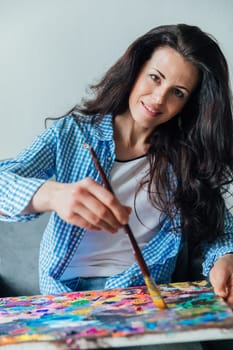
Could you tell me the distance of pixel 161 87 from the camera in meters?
1.04

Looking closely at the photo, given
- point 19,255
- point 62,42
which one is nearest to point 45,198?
point 19,255

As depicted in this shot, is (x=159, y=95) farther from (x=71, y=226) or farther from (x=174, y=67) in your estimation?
(x=71, y=226)

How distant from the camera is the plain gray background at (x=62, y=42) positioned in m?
1.40

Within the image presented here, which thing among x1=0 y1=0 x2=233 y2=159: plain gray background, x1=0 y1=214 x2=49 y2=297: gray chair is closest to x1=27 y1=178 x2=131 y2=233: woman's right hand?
x1=0 y1=214 x2=49 y2=297: gray chair

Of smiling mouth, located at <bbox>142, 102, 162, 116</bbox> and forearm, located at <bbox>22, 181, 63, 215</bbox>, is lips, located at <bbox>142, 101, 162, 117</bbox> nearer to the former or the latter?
smiling mouth, located at <bbox>142, 102, 162, 116</bbox>

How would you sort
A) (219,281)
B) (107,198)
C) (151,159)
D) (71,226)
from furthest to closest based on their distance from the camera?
1. (151,159)
2. (71,226)
3. (219,281)
4. (107,198)

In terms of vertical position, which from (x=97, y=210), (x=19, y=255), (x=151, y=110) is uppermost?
(x=151, y=110)

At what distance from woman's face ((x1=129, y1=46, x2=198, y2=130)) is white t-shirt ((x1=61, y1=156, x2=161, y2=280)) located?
12 cm

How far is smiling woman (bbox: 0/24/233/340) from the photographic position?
1035mm

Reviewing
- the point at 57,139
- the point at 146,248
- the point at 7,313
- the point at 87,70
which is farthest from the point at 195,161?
the point at 7,313

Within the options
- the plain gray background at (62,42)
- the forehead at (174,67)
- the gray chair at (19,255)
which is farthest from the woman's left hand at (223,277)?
the plain gray background at (62,42)

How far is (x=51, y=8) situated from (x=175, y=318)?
1035 mm

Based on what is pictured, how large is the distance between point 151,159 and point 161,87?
7.6 inches

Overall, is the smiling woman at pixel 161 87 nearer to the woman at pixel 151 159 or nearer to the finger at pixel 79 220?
the woman at pixel 151 159
